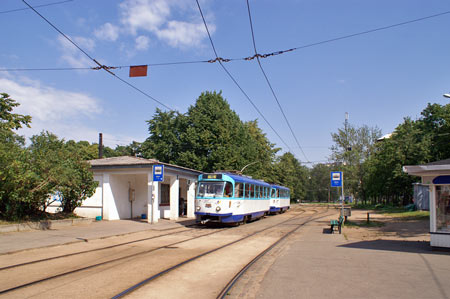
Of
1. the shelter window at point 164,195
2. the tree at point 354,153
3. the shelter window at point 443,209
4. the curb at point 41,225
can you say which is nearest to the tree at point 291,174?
the tree at point 354,153

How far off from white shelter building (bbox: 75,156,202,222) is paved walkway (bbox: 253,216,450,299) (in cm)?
1202

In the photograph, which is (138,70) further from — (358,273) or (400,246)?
(400,246)

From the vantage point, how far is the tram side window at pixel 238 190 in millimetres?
20513

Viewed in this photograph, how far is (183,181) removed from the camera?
30.8 m

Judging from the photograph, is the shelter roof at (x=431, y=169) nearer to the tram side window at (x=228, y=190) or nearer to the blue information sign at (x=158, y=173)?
the tram side window at (x=228, y=190)

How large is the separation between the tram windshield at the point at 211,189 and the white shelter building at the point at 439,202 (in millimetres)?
10413

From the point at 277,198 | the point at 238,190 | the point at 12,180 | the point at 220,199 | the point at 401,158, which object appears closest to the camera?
the point at 12,180

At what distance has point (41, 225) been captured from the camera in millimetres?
16547

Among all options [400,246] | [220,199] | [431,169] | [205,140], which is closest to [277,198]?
[205,140]

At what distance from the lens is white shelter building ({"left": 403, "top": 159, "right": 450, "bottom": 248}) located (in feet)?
37.4

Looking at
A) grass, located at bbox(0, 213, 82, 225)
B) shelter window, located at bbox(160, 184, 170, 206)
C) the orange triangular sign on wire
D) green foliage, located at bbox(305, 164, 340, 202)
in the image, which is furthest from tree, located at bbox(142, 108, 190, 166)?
green foliage, located at bbox(305, 164, 340, 202)

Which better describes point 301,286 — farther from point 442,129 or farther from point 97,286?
point 442,129

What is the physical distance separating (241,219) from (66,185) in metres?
9.95

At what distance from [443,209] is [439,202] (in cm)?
25
